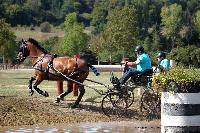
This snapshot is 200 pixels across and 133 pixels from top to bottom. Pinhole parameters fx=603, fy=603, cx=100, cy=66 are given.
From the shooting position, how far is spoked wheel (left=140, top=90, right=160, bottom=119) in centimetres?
1775

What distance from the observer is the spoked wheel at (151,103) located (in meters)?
17.8

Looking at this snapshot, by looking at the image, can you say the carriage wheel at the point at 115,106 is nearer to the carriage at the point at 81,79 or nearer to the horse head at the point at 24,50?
the carriage at the point at 81,79

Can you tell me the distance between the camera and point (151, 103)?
707 inches

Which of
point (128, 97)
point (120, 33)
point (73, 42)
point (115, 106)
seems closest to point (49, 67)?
point (115, 106)

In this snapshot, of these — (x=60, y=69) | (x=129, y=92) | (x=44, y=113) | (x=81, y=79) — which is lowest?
(x=44, y=113)

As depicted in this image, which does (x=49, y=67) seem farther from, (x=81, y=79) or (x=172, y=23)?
(x=172, y=23)

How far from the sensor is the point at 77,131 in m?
A: 14.3

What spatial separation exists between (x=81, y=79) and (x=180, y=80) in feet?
38.6

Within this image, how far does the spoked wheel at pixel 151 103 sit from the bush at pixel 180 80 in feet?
29.0

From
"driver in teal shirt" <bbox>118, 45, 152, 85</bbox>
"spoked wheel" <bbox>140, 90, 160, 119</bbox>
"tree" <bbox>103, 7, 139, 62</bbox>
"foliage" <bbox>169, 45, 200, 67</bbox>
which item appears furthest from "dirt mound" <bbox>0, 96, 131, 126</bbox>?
"tree" <bbox>103, 7, 139, 62</bbox>

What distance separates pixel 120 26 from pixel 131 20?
10.3ft

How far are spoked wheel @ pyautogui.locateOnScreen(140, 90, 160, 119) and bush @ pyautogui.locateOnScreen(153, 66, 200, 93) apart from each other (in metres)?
8.83

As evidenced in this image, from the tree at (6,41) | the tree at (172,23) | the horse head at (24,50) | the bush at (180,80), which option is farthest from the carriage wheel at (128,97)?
the tree at (172,23)

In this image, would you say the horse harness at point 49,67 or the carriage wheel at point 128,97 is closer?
the carriage wheel at point 128,97
